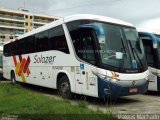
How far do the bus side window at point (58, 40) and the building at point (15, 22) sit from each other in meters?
85.6

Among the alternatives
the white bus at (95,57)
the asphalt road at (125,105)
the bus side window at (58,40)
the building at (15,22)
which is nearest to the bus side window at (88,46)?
the white bus at (95,57)

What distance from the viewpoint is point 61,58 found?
548 inches

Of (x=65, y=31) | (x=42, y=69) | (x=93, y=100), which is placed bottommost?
(x=93, y=100)

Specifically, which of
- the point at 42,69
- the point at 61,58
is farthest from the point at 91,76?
the point at 42,69

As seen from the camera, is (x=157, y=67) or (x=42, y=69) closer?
(x=157, y=67)

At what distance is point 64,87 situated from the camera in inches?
541

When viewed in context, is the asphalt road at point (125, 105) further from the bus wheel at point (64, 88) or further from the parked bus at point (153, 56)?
the parked bus at point (153, 56)

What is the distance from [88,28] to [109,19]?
107 centimetres

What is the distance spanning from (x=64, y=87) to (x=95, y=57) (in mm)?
2907

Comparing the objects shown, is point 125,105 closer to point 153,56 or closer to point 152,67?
point 152,67

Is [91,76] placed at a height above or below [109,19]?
below

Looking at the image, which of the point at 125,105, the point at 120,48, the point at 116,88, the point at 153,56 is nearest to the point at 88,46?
the point at 120,48

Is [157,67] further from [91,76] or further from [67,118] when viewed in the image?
[67,118]

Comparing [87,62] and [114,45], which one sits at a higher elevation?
[114,45]
